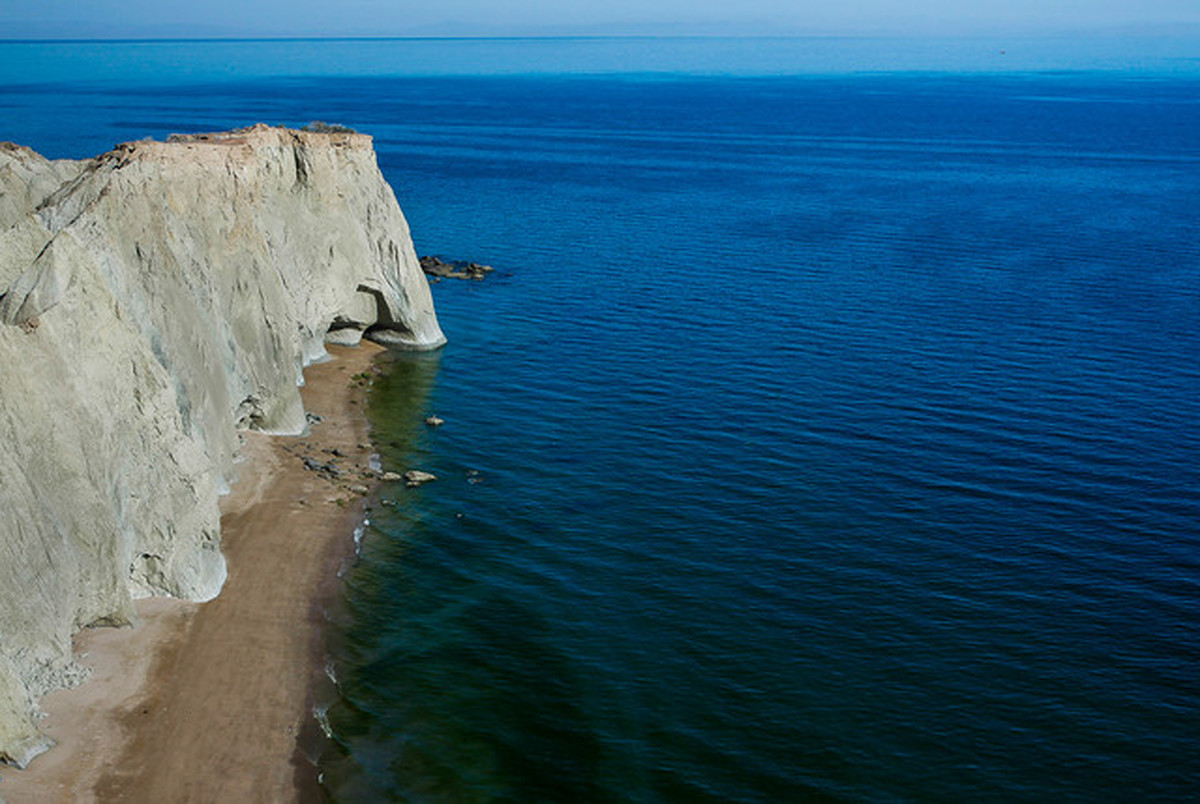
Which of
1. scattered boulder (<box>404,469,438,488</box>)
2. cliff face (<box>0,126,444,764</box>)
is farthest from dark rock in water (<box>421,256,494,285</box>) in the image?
scattered boulder (<box>404,469,438,488</box>)

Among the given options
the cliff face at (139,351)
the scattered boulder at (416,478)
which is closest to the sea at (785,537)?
the scattered boulder at (416,478)

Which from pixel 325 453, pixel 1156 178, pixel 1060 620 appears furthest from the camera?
pixel 1156 178

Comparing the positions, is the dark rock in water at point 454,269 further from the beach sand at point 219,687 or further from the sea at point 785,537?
the beach sand at point 219,687

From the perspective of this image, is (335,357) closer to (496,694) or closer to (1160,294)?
(496,694)

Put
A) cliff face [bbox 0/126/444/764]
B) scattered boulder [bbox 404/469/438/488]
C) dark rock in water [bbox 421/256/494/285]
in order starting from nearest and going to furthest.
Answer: cliff face [bbox 0/126/444/764] < scattered boulder [bbox 404/469/438/488] < dark rock in water [bbox 421/256/494/285]

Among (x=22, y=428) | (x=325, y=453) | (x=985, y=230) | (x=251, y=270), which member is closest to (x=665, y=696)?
(x=22, y=428)

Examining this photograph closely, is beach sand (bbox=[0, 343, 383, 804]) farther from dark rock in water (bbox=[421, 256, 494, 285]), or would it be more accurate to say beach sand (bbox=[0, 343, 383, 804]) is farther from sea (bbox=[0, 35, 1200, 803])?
dark rock in water (bbox=[421, 256, 494, 285])

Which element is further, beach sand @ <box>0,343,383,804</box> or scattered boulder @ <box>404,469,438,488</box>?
scattered boulder @ <box>404,469,438,488</box>

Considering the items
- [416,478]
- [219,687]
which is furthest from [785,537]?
[219,687]
